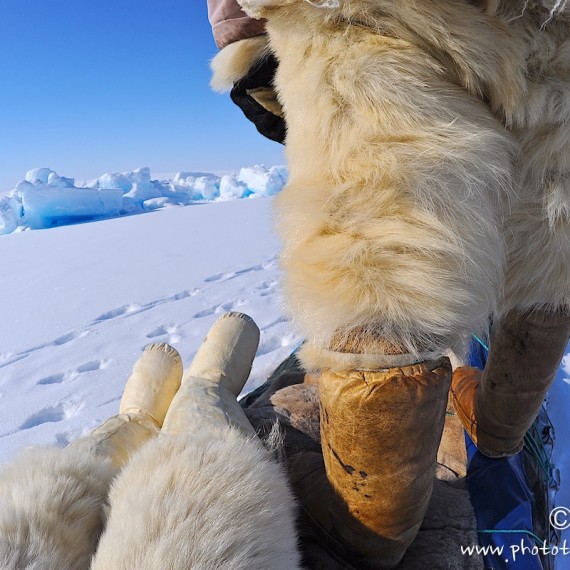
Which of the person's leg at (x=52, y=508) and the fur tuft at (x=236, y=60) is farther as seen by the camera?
the fur tuft at (x=236, y=60)

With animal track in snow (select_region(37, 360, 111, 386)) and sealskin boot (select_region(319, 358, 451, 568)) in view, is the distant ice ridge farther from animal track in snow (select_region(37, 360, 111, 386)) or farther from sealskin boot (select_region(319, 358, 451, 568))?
sealskin boot (select_region(319, 358, 451, 568))

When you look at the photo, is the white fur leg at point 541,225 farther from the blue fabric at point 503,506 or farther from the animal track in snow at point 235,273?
the animal track in snow at point 235,273

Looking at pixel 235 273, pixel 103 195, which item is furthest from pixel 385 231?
pixel 103 195

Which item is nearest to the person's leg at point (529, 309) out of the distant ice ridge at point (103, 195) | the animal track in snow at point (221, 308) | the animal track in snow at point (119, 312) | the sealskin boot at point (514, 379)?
the sealskin boot at point (514, 379)

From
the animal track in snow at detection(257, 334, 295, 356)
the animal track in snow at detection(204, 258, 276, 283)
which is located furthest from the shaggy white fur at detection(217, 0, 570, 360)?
the animal track in snow at detection(204, 258, 276, 283)

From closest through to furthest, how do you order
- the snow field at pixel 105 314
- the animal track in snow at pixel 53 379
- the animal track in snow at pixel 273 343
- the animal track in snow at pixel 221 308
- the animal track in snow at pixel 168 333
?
1. the snow field at pixel 105 314
2. the animal track in snow at pixel 53 379
3. the animal track in snow at pixel 273 343
4. the animal track in snow at pixel 168 333
5. the animal track in snow at pixel 221 308

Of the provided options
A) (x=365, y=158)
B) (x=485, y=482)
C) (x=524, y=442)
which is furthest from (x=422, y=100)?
(x=524, y=442)

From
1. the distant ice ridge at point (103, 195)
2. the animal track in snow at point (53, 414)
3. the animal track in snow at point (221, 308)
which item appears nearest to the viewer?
the animal track in snow at point (53, 414)
